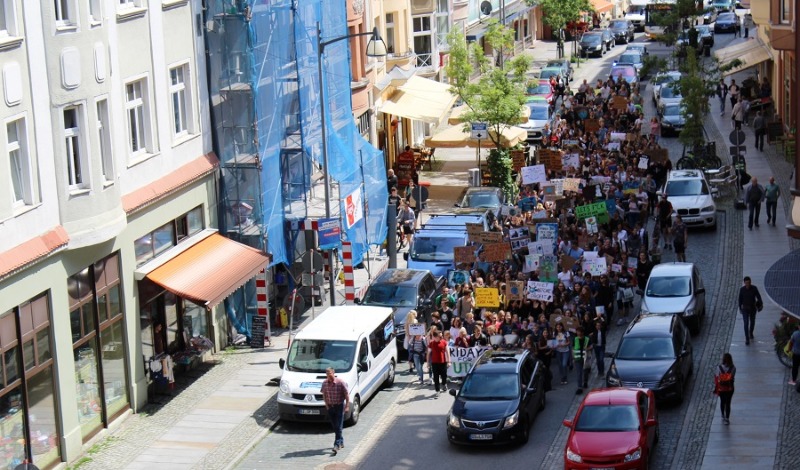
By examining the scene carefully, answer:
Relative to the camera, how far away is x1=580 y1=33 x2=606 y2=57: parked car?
86625 mm

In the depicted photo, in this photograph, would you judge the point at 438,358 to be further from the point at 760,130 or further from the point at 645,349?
the point at 760,130

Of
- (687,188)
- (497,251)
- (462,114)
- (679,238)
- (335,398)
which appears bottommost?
(335,398)

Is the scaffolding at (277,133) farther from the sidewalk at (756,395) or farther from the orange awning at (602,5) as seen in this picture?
the orange awning at (602,5)

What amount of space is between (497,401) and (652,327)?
4.66 meters

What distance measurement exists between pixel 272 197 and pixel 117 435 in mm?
9263

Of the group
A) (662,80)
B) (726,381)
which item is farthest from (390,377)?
(662,80)

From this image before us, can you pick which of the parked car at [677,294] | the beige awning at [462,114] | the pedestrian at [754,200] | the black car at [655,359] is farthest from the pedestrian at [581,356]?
the beige awning at [462,114]

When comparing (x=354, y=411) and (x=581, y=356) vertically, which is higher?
(x=581, y=356)

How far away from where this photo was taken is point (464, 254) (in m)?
36.6

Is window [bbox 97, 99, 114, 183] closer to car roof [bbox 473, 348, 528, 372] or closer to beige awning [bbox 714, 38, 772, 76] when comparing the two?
car roof [bbox 473, 348, 528, 372]

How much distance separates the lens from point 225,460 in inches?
1037

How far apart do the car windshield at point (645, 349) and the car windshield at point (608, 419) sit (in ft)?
13.1

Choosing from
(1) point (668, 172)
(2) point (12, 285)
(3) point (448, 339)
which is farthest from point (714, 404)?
(1) point (668, 172)

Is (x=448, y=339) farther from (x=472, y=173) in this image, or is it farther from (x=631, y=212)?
(x=472, y=173)
